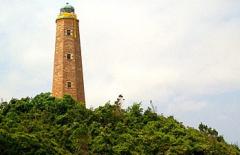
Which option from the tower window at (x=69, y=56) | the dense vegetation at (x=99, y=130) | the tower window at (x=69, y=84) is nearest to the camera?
the dense vegetation at (x=99, y=130)

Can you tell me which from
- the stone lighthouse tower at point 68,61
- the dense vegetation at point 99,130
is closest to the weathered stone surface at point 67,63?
the stone lighthouse tower at point 68,61

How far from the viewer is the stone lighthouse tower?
39812mm

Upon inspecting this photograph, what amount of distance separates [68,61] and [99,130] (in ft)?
33.2

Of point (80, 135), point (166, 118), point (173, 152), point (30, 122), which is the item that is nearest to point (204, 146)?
point (173, 152)

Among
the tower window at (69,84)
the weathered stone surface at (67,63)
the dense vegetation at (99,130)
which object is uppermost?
the weathered stone surface at (67,63)

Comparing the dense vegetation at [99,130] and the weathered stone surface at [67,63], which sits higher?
the weathered stone surface at [67,63]

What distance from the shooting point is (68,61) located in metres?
40.3

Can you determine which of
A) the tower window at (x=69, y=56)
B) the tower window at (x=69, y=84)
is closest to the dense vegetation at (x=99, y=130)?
the tower window at (x=69, y=84)

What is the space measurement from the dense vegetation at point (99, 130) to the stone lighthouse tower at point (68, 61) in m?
5.05

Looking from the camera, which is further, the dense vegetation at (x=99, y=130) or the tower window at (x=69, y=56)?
the tower window at (x=69, y=56)

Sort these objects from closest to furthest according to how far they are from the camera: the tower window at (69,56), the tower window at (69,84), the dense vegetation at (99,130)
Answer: the dense vegetation at (99,130)
the tower window at (69,84)
the tower window at (69,56)

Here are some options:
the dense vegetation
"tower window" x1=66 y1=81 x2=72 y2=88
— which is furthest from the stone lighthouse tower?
the dense vegetation

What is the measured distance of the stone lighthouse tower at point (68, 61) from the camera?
39812 mm

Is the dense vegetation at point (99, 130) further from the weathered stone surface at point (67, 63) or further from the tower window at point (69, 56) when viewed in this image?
the tower window at point (69, 56)
